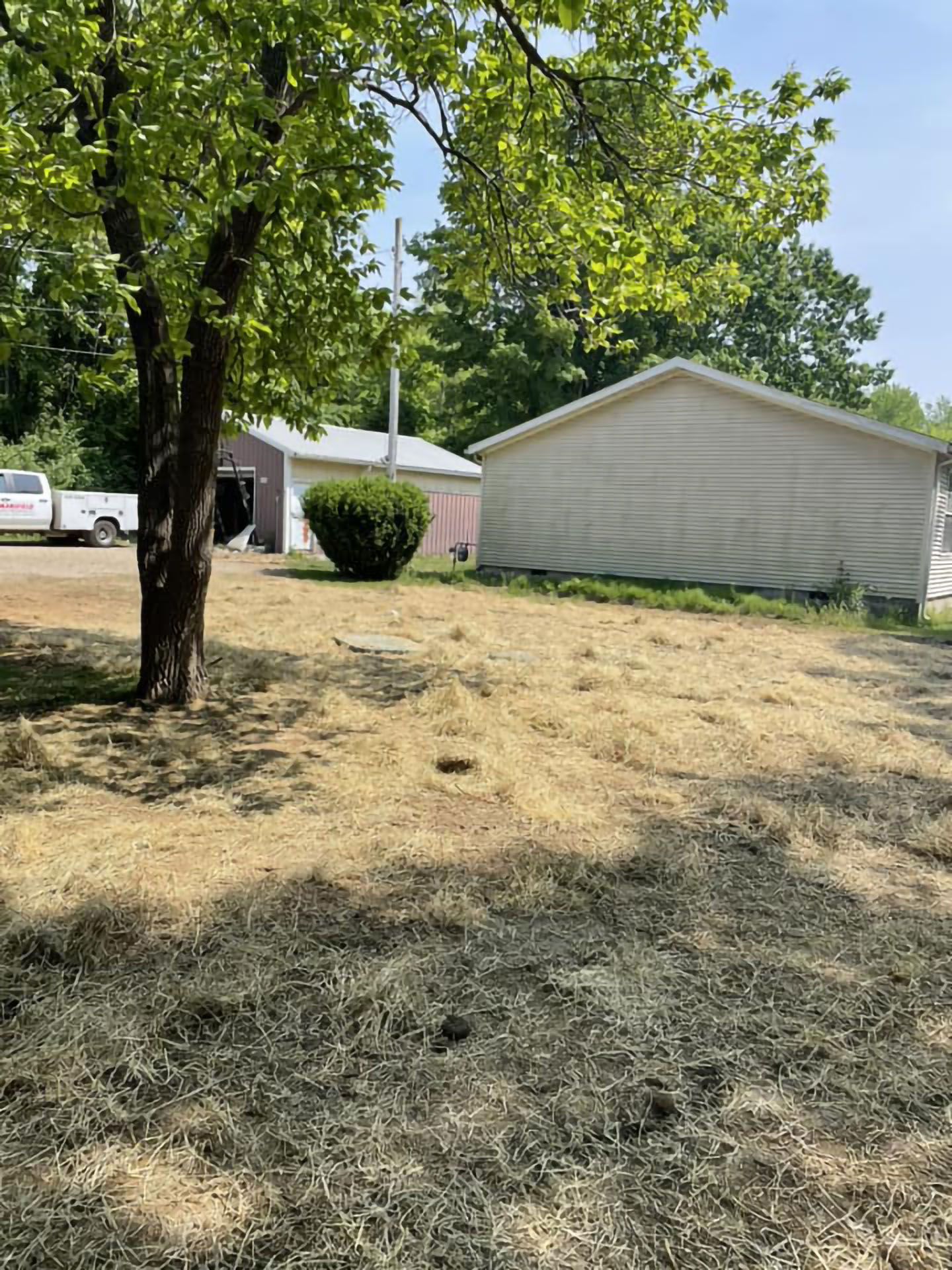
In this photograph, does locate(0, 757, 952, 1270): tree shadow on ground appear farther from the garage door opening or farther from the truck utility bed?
the garage door opening

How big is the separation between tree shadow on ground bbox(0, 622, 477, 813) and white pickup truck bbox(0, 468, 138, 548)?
15268 mm

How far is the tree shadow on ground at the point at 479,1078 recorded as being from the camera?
5.46 feet

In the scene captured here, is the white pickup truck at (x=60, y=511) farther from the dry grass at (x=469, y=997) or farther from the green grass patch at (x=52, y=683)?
the dry grass at (x=469, y=997)

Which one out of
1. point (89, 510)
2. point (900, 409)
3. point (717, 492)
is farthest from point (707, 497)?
point (900, 409)

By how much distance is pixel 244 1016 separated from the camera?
234 centimetres

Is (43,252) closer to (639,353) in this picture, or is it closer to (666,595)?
(666,595)

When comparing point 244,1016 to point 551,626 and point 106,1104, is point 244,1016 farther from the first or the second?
point 551,626

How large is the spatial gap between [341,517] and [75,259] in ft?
41.4

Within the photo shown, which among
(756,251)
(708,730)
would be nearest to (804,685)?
(708,730)

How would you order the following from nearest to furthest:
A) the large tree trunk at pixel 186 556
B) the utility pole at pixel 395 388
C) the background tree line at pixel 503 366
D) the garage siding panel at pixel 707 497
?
the large tree trunk at pixel 186 556, the garage siding panel at pixel 707 497, the utility pole at pixel 395 388, the background tree line at pixel 503 366

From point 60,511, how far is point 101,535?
127cm

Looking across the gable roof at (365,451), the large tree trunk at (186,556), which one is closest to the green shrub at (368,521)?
the gable roof at (365,451)

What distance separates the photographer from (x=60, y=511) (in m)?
22.5

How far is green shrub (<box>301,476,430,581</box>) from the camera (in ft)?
51.7
